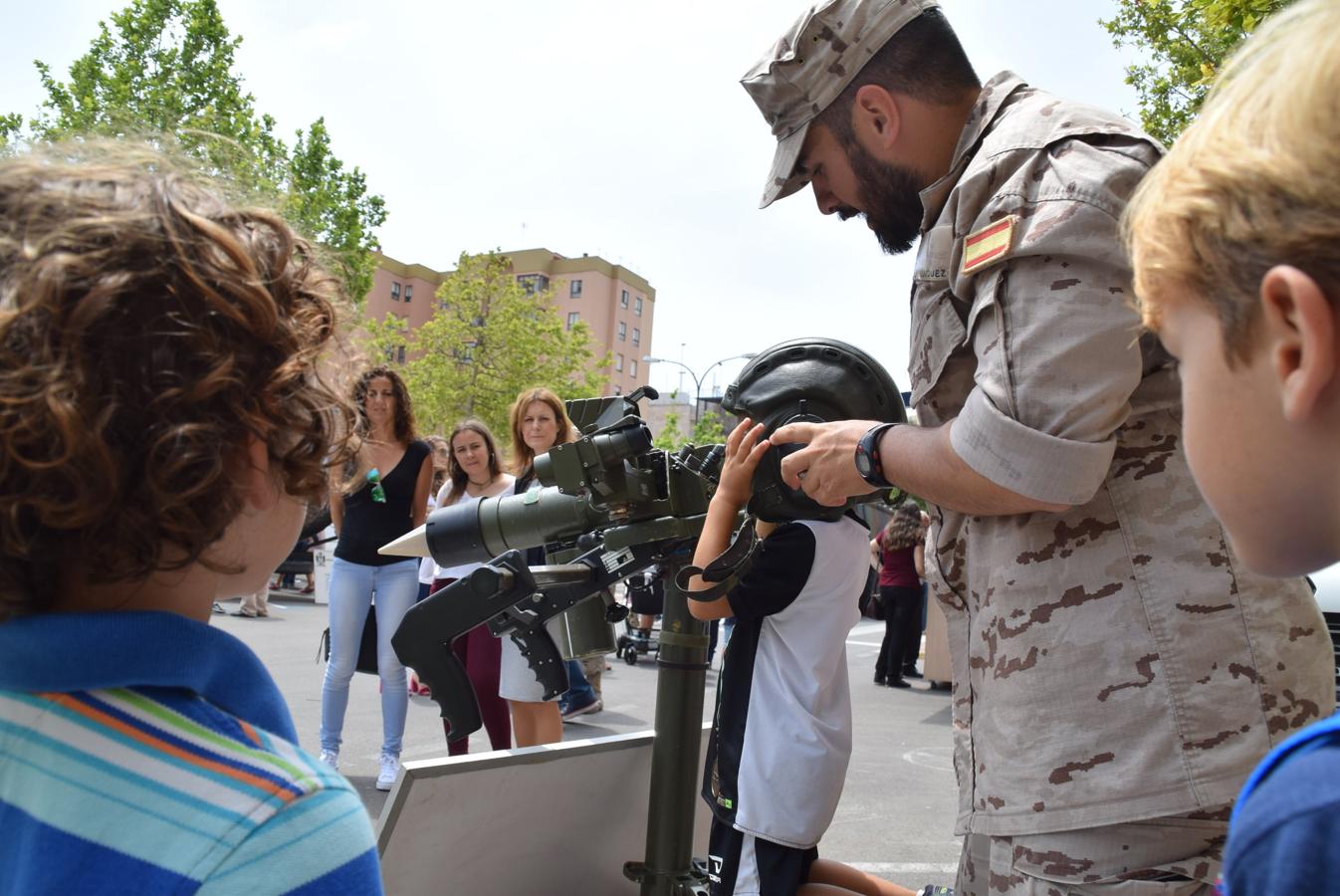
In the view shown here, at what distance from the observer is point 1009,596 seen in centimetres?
161

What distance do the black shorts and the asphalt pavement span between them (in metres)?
1.53

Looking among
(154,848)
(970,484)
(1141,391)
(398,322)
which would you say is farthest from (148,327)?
(398,322)

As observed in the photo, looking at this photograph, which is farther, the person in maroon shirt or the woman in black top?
the person in maroon shirt

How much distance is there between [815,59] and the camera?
6.45 ft

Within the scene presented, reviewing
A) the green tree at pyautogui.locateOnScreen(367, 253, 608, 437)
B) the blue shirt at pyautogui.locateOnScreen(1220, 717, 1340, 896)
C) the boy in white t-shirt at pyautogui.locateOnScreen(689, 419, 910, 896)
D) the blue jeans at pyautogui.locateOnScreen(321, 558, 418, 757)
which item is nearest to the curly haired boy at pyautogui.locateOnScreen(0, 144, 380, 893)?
the blue shirt at pyautogui.locateOnScreen(1220, 717, 1340, 896)

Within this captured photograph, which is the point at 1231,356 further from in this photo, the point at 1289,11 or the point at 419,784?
the point at 419,784

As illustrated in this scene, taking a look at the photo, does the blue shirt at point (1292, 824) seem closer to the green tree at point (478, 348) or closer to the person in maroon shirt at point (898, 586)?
the person in maroon shirt at point (898, 586)

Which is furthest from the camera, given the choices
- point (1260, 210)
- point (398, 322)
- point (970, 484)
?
point (398, 322)

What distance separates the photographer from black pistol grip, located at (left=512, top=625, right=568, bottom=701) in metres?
2.10

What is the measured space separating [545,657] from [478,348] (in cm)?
2986

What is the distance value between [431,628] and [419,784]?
0.29 metres

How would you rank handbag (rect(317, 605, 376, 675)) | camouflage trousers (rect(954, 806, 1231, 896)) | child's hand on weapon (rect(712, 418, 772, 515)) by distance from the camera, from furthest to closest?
handbag (rect(317, 605, 376, 675)) < child's hand on weapon (rect(712, 418, 772, 515)) < camouflage trousers (rect(954, 806, 1231, 896))

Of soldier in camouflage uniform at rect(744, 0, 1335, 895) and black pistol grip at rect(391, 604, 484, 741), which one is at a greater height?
soldier in camouflage uniform at rect(744, 0, 1335, 895)

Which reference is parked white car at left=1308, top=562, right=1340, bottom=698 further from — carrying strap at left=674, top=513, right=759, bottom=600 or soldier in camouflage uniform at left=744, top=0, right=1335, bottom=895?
carrying strap at left=674, top=513, right=759, bottom=600
